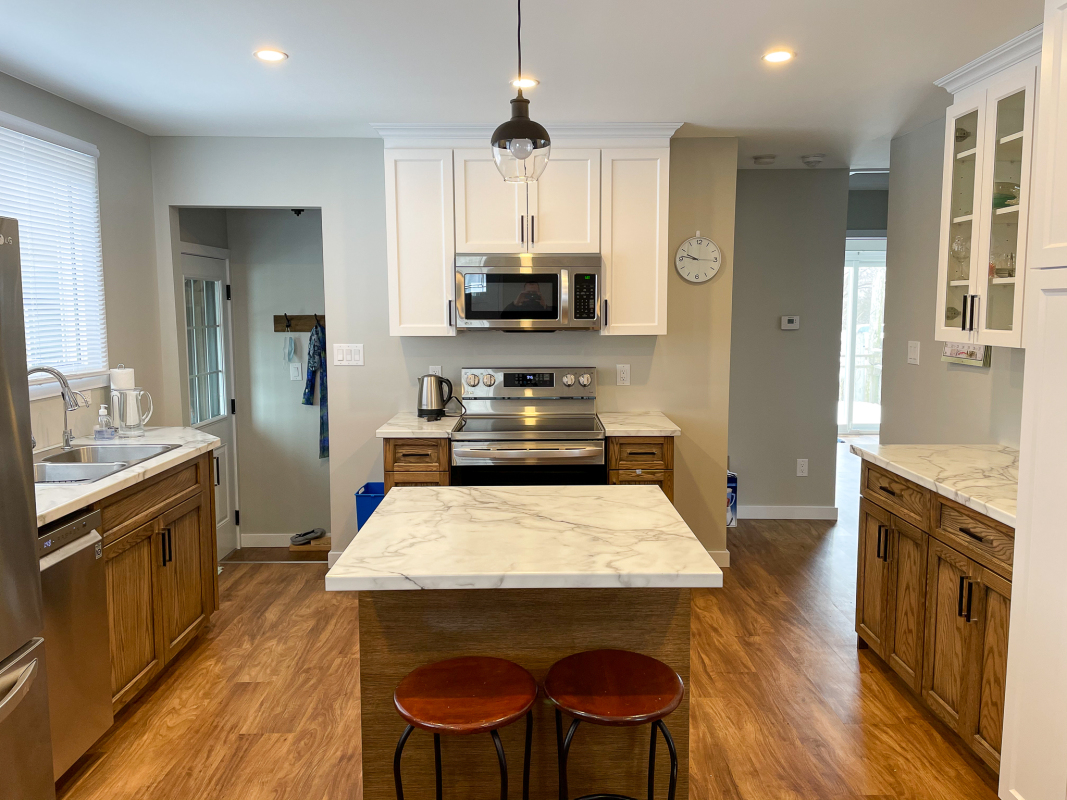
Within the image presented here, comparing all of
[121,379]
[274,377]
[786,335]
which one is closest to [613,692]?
[121,379]

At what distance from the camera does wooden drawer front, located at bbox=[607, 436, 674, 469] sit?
367 centimetres

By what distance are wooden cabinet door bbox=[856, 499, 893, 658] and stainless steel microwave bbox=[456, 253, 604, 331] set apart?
5.39ft

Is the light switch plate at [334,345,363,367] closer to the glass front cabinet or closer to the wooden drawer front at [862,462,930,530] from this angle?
the wooden drawer front at [862,462,930,530]

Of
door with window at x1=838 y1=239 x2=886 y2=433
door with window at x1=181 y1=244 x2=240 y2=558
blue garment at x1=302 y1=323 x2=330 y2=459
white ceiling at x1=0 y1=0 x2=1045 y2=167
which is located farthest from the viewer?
door with window at x1=838 y1=239 x2=886 y2=433

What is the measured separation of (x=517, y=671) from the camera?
1702mm

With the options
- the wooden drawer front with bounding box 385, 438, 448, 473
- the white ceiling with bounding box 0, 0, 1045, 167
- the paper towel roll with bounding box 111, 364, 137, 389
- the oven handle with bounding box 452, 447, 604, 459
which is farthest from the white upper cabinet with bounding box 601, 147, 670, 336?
the paper towel roll with bounding box 111, 364, 137, 389

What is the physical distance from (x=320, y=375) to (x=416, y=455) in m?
1.31

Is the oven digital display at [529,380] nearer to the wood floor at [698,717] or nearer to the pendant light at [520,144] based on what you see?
the wood floor at [698,717]

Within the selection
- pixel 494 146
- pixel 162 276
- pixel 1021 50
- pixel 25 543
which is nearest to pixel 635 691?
pixel 494 146

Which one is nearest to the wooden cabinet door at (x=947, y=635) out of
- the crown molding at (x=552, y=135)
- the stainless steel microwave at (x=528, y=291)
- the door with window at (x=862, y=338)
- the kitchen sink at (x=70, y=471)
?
the stainless steel microwave at (x=528, y=291)

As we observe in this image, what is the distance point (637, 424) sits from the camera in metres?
3.79

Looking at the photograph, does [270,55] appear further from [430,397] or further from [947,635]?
[947,635]

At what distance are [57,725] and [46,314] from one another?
174 centimetres

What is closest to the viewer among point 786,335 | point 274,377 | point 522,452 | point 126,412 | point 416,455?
point 126,412
